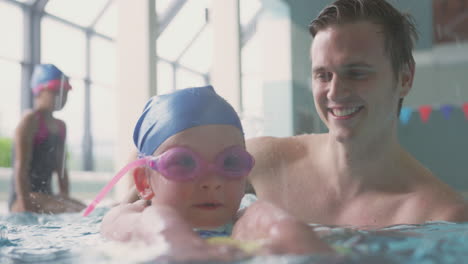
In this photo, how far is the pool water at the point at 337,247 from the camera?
48.3 inches

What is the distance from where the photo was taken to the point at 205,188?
168 cm

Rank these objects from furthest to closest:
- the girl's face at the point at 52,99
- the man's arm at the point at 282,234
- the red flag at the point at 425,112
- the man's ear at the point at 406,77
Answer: the red flag at the point at 425,112 → the girl's face at the point at 52,99 → the man's ear at the point at 406,77 → the man's arm at the point at 282,234

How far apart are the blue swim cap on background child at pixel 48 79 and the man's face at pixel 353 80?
2684 millimetres

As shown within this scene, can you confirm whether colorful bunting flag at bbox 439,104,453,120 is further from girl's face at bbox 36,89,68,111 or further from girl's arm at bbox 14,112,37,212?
girl's arm at bbox 14,112,37,212

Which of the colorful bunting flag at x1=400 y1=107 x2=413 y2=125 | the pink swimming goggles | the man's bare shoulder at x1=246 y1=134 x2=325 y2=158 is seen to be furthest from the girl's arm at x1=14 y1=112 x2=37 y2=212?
the colorful bunting flag at x1=400 y1=107 x2=413 y2=125

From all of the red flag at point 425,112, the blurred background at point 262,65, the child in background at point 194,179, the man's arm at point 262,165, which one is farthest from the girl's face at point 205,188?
the red flag at point 425,112

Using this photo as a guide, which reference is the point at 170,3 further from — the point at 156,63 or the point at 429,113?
the point at 429,113

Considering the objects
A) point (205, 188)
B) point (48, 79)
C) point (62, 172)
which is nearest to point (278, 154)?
point (205, 188)

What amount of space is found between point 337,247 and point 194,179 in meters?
0.53

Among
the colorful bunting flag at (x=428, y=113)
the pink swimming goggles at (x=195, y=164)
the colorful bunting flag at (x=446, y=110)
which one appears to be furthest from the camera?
the colorful bunting flag at (x=446, y=110)

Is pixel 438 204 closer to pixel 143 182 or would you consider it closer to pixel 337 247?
pixel 337 247

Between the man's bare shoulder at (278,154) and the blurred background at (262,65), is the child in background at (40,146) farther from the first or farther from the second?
the man's bare shoulder at (278,154)

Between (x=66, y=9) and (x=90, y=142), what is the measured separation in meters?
8.27

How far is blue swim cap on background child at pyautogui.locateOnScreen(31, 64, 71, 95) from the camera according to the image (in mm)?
4320
